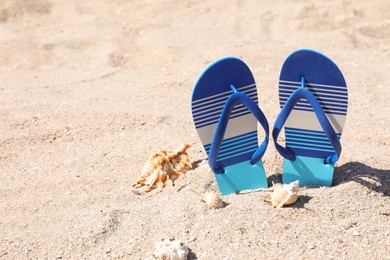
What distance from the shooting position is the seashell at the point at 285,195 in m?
A: 1.82

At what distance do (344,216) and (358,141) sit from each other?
67 cm

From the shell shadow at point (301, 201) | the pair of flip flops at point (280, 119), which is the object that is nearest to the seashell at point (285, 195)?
the shell shadow at point (301, 201)

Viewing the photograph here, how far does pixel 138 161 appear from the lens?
7.79 feet

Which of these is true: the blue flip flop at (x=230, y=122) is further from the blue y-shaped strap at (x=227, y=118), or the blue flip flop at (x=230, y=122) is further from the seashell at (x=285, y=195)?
the seashell at (x=285, y=195)

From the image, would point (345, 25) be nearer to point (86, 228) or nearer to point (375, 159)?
point (375, 159)

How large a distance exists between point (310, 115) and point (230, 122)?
237 mm

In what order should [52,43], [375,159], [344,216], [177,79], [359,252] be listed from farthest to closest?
[52,43] < [177,79] < [375,159] < [344,216] < [359,252]

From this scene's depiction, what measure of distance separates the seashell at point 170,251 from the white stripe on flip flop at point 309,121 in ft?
1.73

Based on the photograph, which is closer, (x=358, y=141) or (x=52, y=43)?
(x=358, y=141)

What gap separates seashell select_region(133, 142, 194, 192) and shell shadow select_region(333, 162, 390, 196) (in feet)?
1.63

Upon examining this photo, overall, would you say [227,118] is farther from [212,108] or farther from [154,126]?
[154,126]

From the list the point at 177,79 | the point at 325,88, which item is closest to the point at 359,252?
the point at 325,88

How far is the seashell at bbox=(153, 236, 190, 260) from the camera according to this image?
1.68 metres

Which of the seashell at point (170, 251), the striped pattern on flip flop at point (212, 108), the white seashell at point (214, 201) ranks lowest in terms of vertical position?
the seashell at point (170, 251)
